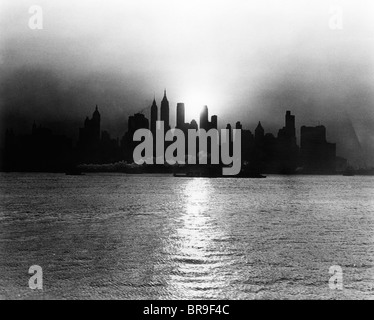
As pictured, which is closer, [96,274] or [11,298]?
[11,298]

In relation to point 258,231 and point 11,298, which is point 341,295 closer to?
point 11,298

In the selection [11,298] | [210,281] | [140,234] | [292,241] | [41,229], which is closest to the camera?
[11,298]

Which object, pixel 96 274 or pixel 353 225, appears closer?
pixel 96 274

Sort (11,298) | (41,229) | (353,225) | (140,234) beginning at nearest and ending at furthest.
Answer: (11,298), (140,234), (41,229), (353,225)

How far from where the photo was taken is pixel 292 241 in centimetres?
2702

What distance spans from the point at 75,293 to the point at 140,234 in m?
15.1

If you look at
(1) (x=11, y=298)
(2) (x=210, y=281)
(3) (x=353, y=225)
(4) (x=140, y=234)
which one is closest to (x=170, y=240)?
(4) (x=140, y=234)

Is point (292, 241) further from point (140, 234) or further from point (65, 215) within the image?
point (65, 215)

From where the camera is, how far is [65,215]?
144ft

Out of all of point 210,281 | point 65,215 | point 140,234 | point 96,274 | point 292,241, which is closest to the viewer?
point 210,281
